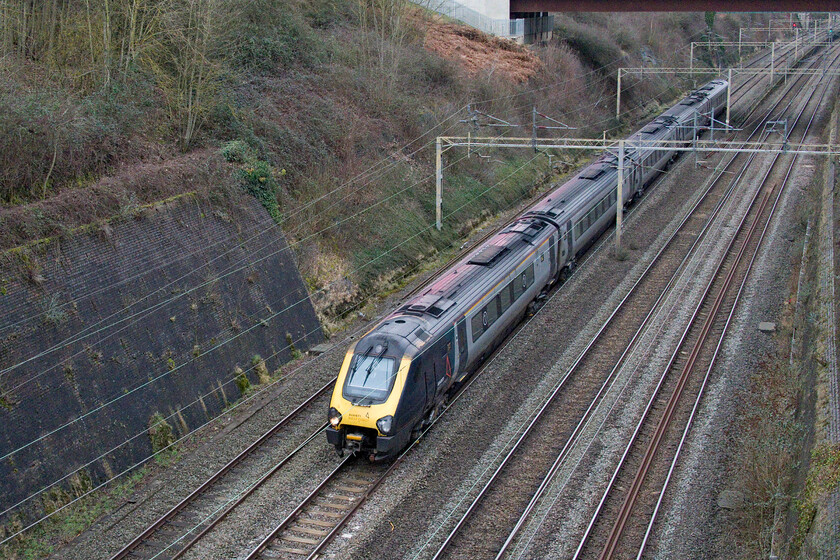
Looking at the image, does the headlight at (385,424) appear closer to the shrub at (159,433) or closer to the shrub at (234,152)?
the shrub at (159,433)

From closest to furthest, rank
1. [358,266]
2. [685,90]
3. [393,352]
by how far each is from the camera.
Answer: [393,352] < [358,266] < [685,90]

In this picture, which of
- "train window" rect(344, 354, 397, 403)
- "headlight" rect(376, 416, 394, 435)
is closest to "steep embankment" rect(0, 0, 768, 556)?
"train window" rect(344, 354, 397, 403)

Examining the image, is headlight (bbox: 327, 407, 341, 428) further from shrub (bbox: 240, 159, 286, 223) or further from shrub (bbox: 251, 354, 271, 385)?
shrub (bbox: 240, 159, 286, 223)

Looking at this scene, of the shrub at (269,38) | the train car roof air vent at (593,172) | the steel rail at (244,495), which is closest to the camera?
the steel rail at (244,495)

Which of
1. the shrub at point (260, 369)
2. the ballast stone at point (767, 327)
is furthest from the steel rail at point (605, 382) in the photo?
the shrub at point (260, 369)

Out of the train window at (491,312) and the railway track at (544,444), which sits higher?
the train window at (491,312)

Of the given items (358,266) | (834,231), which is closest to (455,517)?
(358,266)

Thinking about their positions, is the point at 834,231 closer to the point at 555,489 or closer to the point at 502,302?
the point at 502,302

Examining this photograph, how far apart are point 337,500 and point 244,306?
7.53 m

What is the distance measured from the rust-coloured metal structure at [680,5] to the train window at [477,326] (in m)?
31.7

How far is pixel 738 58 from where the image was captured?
7694 centimetres

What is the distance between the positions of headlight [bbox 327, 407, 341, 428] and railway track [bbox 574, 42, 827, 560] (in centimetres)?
524

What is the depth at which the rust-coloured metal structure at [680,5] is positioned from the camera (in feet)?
135

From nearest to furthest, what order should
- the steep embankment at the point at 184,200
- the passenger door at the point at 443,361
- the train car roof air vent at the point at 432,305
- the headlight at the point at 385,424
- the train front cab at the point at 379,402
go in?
the headlight at the point at 385,424 < the train front cab at the point at 379,402 < the steep embankment at the point at 184,200 < the passenger door at the point at 443,361 < the train car roof air vent at the point at 432,305
